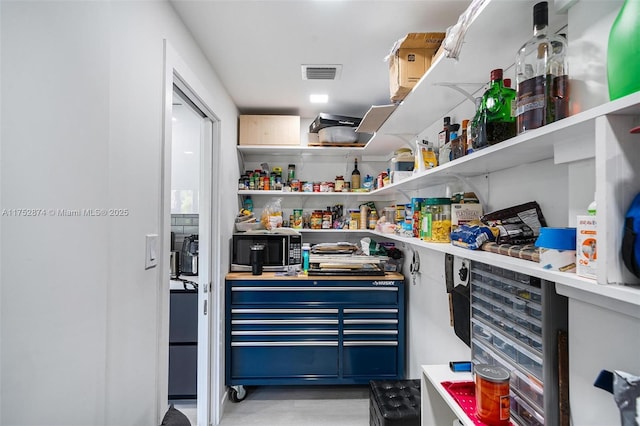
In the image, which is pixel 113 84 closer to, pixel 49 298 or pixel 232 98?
Answer: pixel 49 298

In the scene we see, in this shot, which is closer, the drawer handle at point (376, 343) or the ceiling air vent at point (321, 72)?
the ceiling air vent at point (321, 72)

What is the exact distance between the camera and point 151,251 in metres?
1.21

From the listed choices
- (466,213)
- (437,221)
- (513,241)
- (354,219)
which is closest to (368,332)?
(354,219)

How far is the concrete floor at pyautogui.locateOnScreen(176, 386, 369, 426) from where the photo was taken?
221cm

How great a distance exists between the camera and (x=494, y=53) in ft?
3.39

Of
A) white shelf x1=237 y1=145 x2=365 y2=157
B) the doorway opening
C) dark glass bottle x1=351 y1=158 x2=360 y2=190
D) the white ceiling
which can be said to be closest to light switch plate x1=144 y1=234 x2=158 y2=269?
the doorway opening

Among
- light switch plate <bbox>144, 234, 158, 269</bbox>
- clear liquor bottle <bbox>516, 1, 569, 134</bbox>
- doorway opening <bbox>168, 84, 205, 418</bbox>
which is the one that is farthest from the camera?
doorway opening <bbox>168, 84, 205, 418</bbox>

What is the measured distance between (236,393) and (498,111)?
275cm

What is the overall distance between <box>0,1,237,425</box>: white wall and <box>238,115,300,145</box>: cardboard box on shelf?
5.17ft

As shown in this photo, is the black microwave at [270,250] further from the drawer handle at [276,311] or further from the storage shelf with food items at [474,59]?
the storage shelf with food items at [474,59]

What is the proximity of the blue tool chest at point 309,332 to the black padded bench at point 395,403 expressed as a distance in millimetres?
466

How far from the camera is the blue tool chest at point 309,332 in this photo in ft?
7.79

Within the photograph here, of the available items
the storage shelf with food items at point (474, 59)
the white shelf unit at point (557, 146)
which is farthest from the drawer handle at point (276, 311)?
the storage shelf with food items at point (474, 59)

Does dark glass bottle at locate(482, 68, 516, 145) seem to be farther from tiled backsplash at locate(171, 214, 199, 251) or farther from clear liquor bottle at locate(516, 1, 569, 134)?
tiled backsplash at locate(171, 214, 199, 251)
